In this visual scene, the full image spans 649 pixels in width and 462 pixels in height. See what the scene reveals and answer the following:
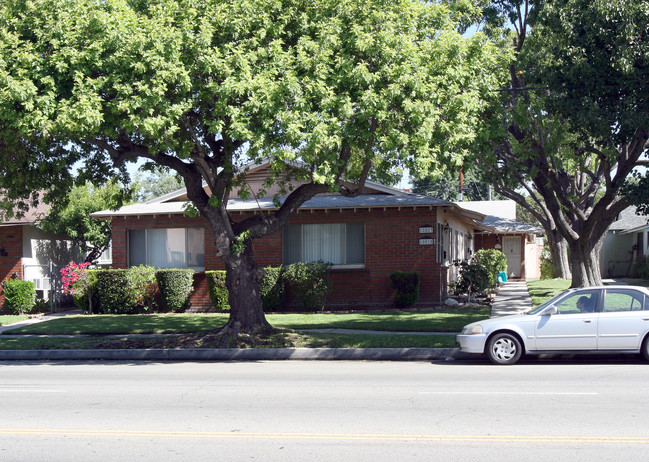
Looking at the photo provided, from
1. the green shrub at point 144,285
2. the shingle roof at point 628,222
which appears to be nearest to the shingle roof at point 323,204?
the green shrub at point 144,285

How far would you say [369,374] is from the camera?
37.5ft

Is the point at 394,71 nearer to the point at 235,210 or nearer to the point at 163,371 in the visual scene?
the point at 163,371

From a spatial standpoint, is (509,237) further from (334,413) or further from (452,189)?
(334,413)

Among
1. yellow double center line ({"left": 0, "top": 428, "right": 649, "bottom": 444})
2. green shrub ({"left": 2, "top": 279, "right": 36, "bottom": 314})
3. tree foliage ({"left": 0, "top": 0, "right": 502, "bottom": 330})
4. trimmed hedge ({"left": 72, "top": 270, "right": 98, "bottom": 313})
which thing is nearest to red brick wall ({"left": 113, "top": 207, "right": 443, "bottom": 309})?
trimmed hedge ({"left": 72, "top": 270, "right": 98, "bottom": 313})

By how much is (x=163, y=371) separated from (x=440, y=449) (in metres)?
7.16

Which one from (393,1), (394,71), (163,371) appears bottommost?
(163,371)

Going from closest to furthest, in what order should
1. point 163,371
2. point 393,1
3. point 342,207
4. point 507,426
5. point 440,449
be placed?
point 440,449, point 507,426, point 163,371, point 393,1, point 342,207

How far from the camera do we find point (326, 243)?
858 inches

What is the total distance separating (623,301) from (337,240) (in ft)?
36.7

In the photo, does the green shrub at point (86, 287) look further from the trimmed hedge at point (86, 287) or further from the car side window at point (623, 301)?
the car side window at point (623, 301)

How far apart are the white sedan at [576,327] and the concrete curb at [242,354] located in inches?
53.2

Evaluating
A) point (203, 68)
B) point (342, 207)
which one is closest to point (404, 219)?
point (342, 207)

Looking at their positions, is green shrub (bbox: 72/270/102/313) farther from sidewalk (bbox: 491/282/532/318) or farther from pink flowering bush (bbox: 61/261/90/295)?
sidewalk (bbox: 491/282/532/318)

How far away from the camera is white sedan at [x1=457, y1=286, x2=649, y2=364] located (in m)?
11.5
